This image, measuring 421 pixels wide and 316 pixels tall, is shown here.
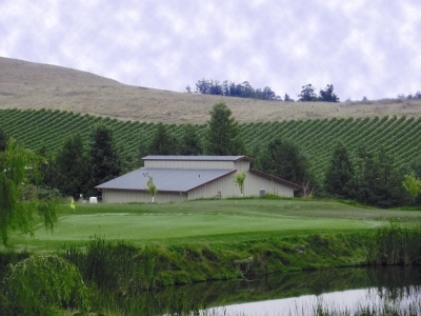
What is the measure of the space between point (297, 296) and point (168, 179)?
2963cm

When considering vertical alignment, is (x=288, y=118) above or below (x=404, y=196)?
above

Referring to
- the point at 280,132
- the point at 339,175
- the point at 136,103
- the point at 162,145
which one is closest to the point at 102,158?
the point at 162,145

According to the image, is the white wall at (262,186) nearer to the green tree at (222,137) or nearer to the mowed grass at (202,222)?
the mowed grass at (202,222)

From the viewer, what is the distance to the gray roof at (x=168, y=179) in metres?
47.6

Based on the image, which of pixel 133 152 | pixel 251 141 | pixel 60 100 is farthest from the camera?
pixel 60 100

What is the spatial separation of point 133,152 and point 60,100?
43576 mm

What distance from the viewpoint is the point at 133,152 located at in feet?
251

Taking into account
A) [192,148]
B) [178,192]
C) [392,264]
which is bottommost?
[392,264]

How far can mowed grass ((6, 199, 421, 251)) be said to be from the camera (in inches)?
926

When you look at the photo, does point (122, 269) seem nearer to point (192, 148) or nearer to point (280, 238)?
point (280, 238)

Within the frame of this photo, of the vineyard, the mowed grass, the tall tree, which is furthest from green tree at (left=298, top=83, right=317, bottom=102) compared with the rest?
the mowed grass

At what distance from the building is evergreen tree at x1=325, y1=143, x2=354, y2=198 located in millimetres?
2323

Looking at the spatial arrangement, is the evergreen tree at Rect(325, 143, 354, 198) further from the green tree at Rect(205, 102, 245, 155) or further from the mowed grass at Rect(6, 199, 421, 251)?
the mowed grass at Rect(6, 199, 421, 251)

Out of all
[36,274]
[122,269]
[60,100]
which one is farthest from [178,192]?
[60,100]
